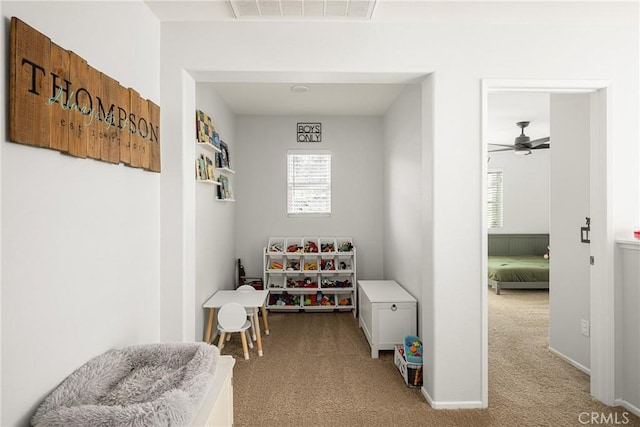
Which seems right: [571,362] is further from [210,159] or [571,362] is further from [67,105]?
[67,105]

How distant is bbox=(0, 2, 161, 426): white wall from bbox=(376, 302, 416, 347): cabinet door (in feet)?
6.40

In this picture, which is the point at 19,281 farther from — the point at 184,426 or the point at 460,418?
the point at 460,418

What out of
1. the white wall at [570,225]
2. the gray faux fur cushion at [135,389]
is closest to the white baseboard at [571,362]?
the white wall at [570,225]

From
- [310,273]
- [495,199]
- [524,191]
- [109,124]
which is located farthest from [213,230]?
[524,191]

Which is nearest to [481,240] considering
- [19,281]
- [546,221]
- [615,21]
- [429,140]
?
[429,140]

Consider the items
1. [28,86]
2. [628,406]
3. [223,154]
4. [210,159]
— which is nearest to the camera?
[28,86]

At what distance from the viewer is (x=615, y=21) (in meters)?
2.43

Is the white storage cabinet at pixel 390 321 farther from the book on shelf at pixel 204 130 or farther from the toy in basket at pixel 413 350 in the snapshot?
the book on shelf at pixel 204 130

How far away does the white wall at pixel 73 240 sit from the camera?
4.00 feet

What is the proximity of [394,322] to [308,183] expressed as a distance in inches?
95.9

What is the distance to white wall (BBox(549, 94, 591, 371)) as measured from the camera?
299 cm

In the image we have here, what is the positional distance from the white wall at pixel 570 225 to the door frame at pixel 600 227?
44 cm

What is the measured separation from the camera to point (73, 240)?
1.51 metres

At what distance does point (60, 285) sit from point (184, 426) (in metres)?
0.71
